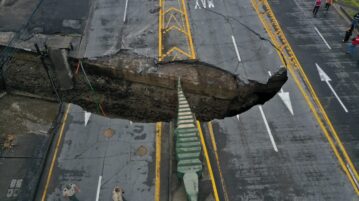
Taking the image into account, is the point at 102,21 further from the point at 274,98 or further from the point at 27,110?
the point at 274,98

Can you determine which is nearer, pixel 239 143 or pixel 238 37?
pixel 239 143

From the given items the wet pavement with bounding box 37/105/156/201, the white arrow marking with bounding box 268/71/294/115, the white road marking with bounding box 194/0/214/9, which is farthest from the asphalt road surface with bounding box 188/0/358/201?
the wet pavement with bounding box 37/105/156/201

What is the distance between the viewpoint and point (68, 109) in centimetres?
1947

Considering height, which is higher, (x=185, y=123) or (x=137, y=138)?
(x=185, y=123)

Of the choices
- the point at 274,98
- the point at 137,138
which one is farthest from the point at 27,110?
the point at 274,98

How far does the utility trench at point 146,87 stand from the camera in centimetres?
2012

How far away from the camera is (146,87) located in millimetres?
21172

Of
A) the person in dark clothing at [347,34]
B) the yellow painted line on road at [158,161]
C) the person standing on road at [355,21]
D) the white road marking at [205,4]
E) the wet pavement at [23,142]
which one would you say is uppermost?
the person standing on road at [355,21]

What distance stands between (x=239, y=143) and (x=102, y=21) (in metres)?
15.4

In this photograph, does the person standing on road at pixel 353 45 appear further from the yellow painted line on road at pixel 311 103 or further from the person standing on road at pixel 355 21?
the yellow painted line on road at pixel 311 103

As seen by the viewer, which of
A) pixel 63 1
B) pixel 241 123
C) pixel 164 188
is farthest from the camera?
pixel 63 1

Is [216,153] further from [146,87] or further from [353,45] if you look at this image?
[353,45]

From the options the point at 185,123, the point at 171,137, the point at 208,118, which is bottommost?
the point at 208,118

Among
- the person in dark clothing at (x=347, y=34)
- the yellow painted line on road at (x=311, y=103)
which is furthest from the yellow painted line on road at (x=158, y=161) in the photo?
the person in dark clothing at (x=347, y=34)
